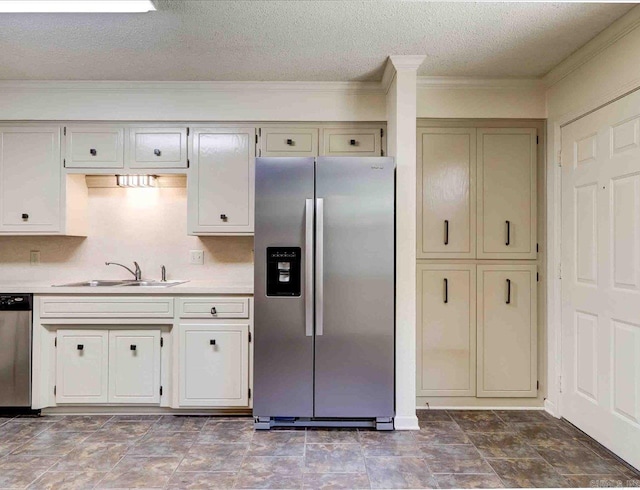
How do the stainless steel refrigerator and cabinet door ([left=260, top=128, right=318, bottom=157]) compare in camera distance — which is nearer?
the stainless steel refrigerator

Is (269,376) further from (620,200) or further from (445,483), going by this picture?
(620,200)

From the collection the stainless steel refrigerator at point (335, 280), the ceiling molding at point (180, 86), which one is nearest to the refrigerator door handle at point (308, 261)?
the stainless steel refrigerator at point (335, 280)

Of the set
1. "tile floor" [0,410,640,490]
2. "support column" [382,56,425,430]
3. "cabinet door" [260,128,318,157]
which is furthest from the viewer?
"cabinet door" [260,128,318,157]

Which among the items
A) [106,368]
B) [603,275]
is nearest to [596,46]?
[603,275]

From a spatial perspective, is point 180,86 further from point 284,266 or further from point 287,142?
point 284,266

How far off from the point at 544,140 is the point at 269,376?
2568mm

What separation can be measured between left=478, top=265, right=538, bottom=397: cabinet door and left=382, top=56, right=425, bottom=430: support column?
2.21ft

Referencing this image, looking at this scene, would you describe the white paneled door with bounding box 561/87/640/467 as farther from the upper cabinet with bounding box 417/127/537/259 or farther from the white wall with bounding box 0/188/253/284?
the white wall with bounding box 0/188/253/284

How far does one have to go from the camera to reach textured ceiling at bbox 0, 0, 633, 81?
2.15 metres

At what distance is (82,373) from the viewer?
2.83m

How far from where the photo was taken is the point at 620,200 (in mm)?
2289

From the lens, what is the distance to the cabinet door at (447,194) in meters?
3.02

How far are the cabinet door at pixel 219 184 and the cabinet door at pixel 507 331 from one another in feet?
5.98

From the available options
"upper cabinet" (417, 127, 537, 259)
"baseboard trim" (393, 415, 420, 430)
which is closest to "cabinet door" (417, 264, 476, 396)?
"upper cabinet" (417, 127, 537, 259)
